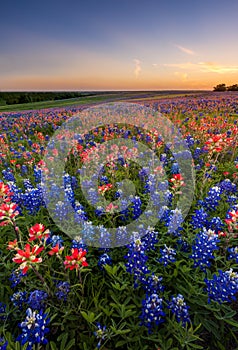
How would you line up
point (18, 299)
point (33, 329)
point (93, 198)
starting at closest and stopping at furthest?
1. point (33, 329)
2. point (18, 299)
3. point (93, 198)

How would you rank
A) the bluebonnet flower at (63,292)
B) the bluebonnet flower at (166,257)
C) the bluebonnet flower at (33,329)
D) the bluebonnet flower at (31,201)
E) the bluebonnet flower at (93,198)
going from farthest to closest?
1. the bluebonnet flower at (93,198)
2. the bluebonnet flower at (31,201)
3. the bluebonnet flower at (166,257)
4. the bluebonnet flower at (63,292)
5. the bluebonnet flower at (33,329)

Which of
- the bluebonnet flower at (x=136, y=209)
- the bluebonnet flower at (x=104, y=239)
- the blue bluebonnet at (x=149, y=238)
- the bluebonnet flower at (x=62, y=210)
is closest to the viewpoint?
the blue bluebonnet at (x=149, y=238)

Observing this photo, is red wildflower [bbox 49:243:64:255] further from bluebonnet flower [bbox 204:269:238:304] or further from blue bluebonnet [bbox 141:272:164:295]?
bluebonnet flower [bbox 204:269:238:304]

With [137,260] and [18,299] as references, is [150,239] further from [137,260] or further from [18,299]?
[18,299]

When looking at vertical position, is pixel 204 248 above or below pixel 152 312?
above

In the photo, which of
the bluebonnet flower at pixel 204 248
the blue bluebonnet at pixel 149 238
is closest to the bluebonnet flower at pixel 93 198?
the blue bluebonnet at pixel 149 238

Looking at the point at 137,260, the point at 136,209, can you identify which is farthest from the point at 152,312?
the point at 136,209

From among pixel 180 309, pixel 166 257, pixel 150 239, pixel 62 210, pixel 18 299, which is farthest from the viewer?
pixel 62 210

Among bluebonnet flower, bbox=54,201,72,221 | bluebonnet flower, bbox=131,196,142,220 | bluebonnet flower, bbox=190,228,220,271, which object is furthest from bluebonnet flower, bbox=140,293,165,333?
bluebonnet flower, bbox=54,201,72,221

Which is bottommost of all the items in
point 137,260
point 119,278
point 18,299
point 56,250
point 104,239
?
point 18,299

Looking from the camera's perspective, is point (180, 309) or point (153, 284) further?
point (153, 284)

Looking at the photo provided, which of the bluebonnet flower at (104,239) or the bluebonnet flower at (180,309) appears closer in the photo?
the bluebonnet flower at (180,309)

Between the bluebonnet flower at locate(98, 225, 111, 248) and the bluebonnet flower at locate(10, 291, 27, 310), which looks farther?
the bluebonnet flower at locate(98, 225, 111, 248)

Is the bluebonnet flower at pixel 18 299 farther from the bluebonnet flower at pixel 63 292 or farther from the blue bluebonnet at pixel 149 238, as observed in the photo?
the blue bluebonnet at pixel 149 238
